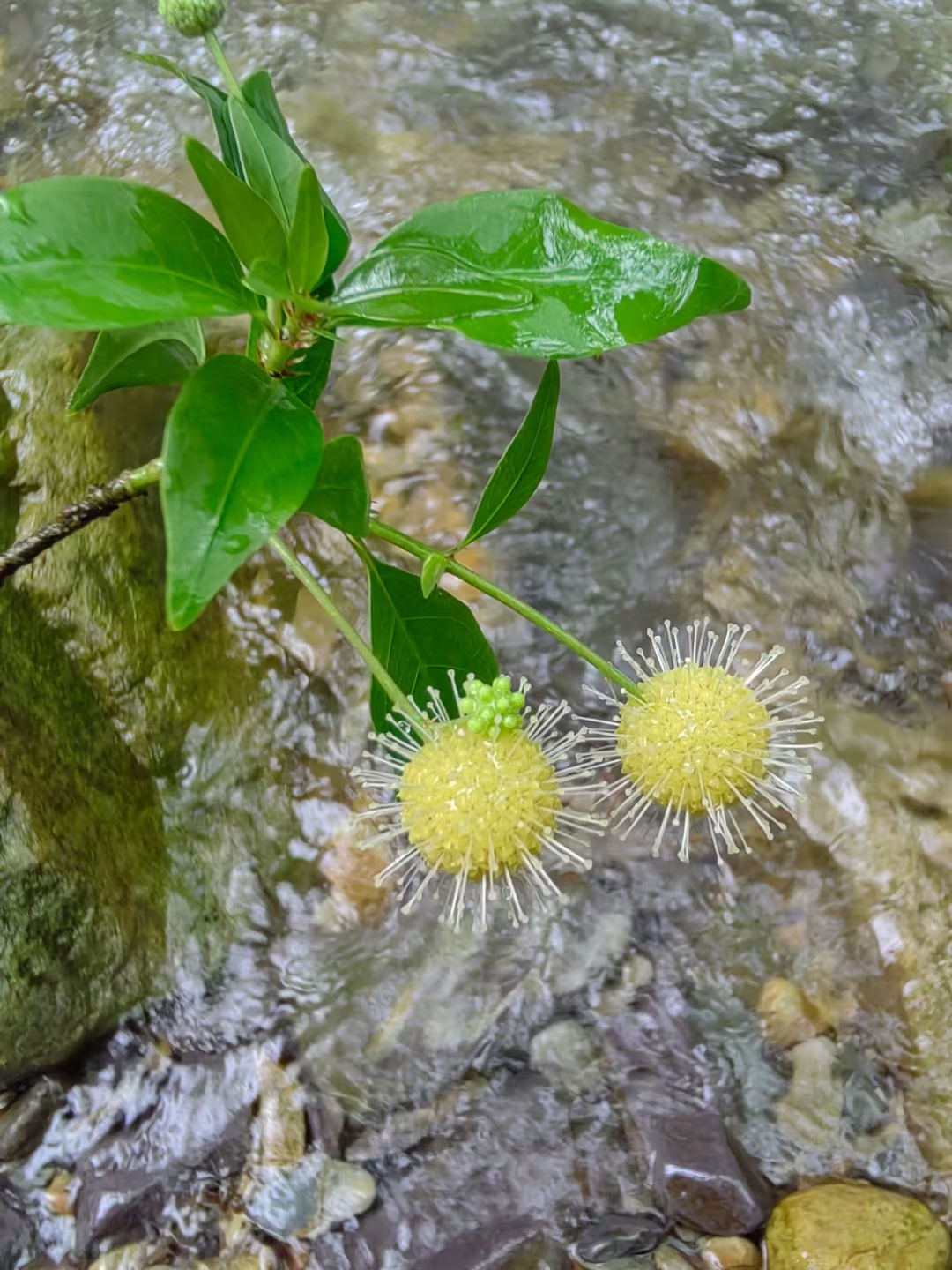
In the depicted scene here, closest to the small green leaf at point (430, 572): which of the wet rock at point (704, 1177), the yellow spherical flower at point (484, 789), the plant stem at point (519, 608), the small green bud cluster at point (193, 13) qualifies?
the plant stem at point (519, 608)

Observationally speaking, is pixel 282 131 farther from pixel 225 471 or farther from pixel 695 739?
pixel 695 739

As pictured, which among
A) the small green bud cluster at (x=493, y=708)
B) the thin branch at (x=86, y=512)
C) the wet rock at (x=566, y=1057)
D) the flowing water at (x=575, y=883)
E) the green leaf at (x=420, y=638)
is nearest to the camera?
the small green bud cluster at (x=493, y=708)

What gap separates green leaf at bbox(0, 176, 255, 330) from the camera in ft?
3.06

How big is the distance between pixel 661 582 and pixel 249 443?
3.95 feet

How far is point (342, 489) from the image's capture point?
1.14 m

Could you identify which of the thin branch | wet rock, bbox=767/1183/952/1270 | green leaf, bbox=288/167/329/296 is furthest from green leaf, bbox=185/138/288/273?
wet rock, bbox=767/1183/952/1270

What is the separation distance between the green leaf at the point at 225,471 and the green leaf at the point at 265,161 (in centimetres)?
25

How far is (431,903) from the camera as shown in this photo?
183 cm

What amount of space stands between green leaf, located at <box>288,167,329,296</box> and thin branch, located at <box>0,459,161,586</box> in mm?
290

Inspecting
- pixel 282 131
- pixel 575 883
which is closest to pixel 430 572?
pixel 282 131

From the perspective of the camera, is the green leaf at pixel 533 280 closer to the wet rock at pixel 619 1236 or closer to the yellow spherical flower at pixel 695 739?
the yellow spherical flower at pixel 695 739

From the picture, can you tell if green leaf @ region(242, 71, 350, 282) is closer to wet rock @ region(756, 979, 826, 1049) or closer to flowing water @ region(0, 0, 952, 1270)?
flowing water @ region(0, 0, 952, 1270)

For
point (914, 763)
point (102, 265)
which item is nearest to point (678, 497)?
point (914, 763)

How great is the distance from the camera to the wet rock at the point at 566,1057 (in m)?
1.74
